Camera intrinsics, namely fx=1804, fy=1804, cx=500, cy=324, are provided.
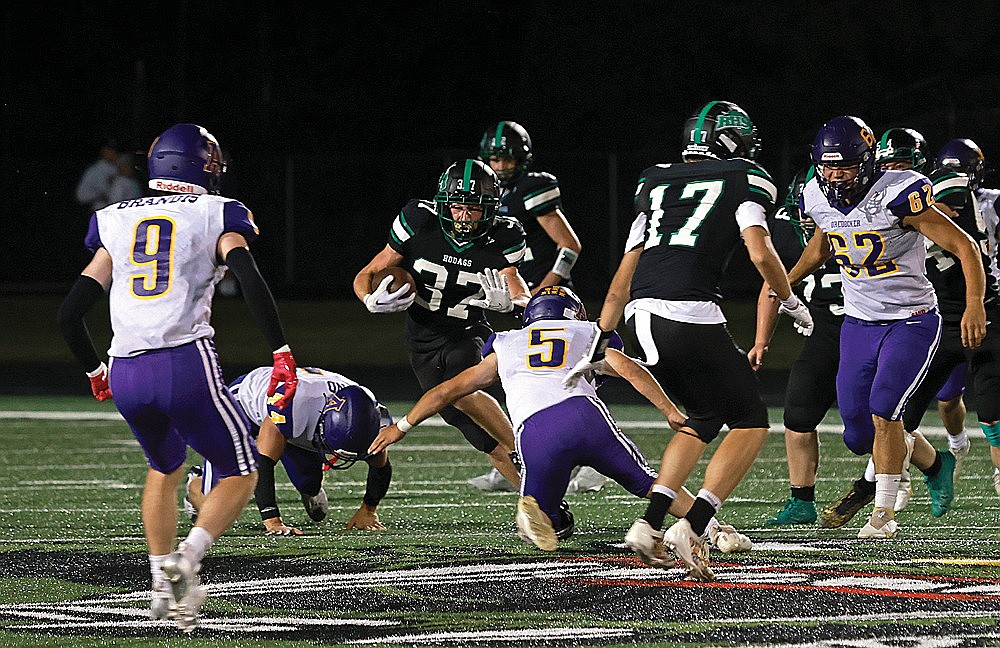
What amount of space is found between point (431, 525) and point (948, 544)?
2.12 metres

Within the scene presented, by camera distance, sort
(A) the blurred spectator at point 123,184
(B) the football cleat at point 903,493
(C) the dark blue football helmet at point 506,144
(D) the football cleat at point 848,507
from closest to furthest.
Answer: (D) the football cleat at point 848,507
(B) the football cleat at point 903,493
(C) the dark blue football helmet at point 506,144
(A) the blurred spectator at point 123,184

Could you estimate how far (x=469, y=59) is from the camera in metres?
29.8

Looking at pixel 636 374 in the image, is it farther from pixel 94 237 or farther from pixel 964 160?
pixel 964 160

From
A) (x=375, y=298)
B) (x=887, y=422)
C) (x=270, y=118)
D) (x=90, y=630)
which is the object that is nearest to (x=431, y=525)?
(x=375, y=298)

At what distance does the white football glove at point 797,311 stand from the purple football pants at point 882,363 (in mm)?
169

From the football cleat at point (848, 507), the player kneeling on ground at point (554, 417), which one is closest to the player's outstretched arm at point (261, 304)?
the player kneeling on ground at point (554, 417)

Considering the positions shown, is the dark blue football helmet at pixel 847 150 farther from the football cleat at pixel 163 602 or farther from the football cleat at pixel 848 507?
the football cleat at pixel 163 602

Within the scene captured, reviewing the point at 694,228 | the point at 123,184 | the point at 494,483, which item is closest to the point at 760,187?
the point at 694,228

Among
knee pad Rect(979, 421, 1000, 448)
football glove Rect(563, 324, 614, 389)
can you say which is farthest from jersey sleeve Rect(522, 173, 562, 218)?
football glove Rect(563, 324, 614, 389)

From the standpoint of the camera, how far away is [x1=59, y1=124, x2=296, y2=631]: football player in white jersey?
535 cm

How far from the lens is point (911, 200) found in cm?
691

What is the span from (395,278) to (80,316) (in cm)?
243

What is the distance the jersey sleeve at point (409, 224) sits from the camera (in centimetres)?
793

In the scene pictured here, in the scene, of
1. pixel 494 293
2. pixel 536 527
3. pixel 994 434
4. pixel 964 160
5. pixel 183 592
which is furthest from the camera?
pixel 994 434
